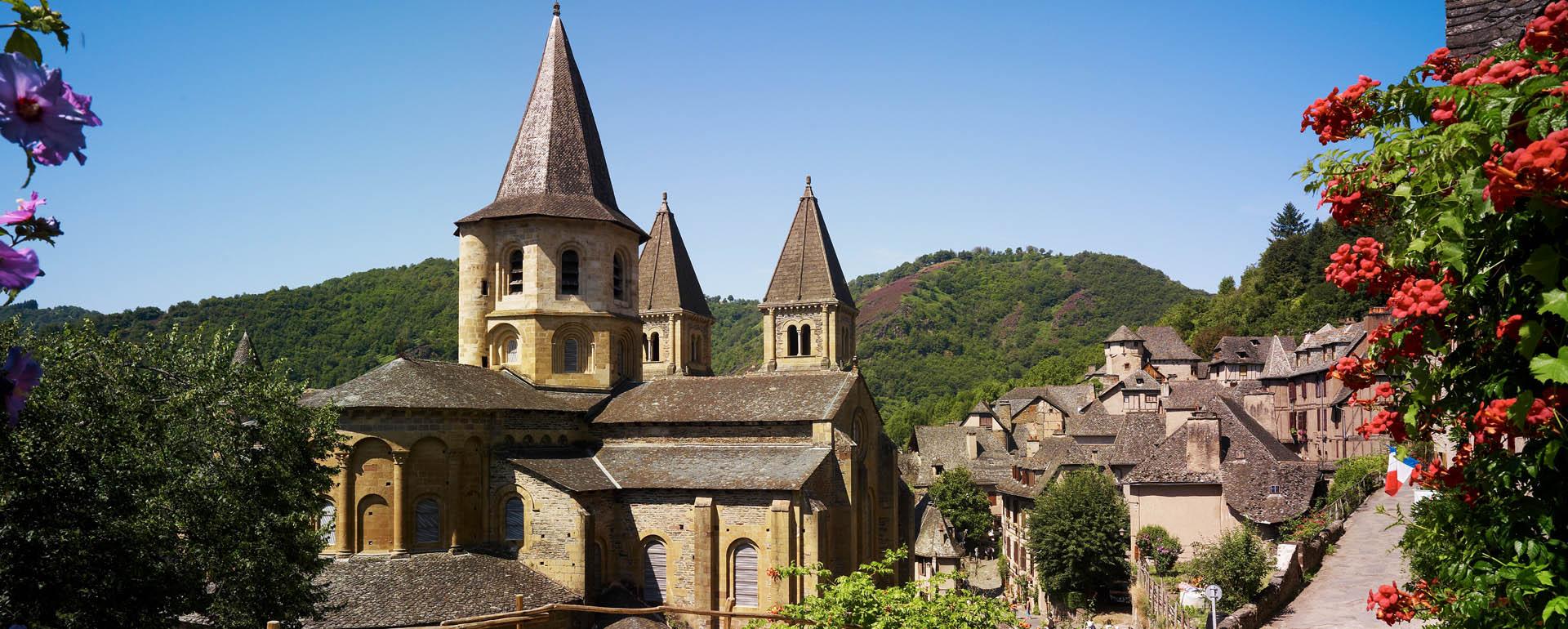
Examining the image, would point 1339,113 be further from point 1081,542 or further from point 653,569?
point 1081,542

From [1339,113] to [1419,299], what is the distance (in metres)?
1.42

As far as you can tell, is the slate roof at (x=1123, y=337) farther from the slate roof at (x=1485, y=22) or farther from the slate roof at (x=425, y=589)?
the slate roof at (x=1485, y=22)

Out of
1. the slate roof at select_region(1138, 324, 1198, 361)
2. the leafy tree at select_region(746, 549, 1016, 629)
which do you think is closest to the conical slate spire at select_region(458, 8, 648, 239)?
the leafy tree at select_region(746, 549, 1016, 629)

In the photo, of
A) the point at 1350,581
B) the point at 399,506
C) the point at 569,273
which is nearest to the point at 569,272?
the point at 569,273

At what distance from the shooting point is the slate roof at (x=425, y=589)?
27.1 meters

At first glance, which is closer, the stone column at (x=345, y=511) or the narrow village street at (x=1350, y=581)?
the narrow village street at (x=1350, y=581)

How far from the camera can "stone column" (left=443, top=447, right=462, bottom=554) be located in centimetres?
3173

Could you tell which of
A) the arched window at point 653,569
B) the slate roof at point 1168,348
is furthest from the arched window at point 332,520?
the slate roof at point 1168,348

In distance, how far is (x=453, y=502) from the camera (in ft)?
104

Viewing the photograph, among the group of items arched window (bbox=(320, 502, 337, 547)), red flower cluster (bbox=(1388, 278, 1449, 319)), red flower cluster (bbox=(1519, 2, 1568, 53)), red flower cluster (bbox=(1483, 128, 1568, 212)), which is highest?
red flower cluster (bbox=(1519, 2, 1568, 53))

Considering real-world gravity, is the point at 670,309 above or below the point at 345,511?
above

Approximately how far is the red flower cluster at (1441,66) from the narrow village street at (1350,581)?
13.5 meters

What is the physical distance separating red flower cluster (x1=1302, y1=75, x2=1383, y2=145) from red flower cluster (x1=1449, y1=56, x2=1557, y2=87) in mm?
654

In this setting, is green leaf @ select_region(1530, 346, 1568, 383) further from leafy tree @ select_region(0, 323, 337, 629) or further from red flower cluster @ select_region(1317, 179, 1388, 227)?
leafy tree @ select_region(0, 323, 337, 629)
